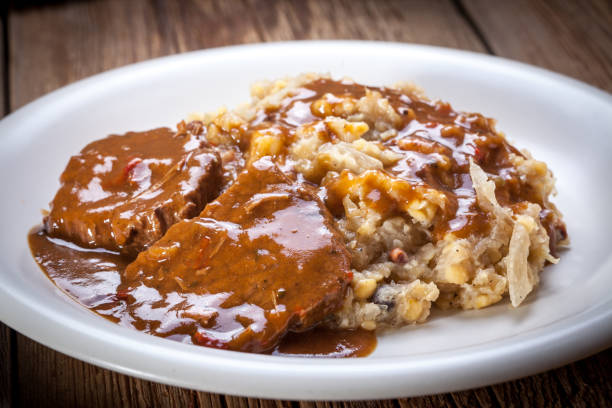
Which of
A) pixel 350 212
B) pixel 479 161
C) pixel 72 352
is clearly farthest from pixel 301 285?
pixel 479 161

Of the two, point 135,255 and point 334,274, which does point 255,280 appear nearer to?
point 334,274

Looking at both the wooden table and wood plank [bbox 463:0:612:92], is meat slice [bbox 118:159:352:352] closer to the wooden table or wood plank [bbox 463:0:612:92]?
the wooden table

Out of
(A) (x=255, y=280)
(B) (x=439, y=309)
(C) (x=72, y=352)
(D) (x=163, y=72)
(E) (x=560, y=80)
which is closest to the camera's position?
(C) (x=72, y=352)

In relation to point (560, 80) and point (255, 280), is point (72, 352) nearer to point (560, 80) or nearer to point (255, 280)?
point (255, 280)

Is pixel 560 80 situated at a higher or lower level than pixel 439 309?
higher

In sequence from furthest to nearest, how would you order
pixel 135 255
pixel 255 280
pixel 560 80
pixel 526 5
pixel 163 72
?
pixel 526 5 < pixel 163 72 < pixel 560 80 < pixel 135 255 < pixel 255 280

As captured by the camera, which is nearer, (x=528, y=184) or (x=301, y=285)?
(x=301, y=285)
